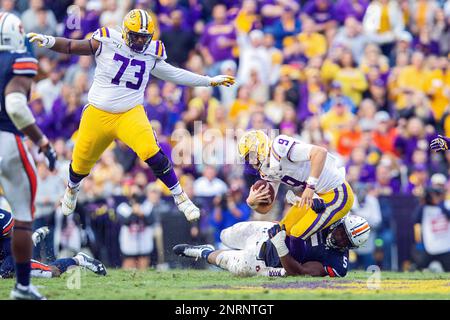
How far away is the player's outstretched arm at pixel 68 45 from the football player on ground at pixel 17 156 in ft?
7.34

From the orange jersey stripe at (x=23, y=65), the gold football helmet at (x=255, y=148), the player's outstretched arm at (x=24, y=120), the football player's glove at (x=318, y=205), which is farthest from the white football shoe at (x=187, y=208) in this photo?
the orange jersey stripe at (x=23, y=65)

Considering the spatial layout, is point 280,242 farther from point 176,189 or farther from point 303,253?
point 176,189

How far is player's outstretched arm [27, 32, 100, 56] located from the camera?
404 inches

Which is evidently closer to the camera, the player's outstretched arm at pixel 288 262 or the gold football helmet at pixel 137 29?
the player's outstretched arm at pixel 288 262

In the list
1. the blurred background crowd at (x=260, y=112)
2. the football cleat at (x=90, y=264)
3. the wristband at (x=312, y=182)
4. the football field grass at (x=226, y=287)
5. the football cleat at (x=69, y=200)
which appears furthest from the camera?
the blurred background crowd at (x=260, y=112)

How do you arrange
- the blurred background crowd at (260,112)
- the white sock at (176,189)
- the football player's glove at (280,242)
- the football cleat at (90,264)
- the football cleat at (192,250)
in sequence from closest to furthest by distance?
1. the football player's glove at (280,242)
2. the football cleat at (90,264)
3. the football cleat at (192,250)
4. the white sock at (176,189)
5. the blurred background crowd at (260,112)

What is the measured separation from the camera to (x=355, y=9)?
17.7 metres

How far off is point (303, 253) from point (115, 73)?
2.78 m

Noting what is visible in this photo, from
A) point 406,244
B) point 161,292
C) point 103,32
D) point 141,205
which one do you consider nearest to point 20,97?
point 161,292

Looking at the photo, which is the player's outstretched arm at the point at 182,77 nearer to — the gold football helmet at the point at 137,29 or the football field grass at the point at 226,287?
the gold football helmet at the point at 137,29

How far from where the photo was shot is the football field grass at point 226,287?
8.29 meters

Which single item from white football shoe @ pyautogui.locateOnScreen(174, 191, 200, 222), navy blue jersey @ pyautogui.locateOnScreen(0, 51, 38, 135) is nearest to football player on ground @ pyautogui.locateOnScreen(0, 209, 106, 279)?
white football shoe @ pyautogui.locateOnScreen(174, 191, 200, 222)

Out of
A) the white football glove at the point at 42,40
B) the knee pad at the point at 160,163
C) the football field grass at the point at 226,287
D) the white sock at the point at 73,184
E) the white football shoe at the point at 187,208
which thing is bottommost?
the football field grass at the point at 226,287
